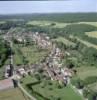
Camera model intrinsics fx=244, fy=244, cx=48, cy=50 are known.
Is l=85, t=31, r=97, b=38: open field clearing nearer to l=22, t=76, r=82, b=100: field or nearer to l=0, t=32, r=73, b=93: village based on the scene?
l=0, t=32, r=73, b=93: village

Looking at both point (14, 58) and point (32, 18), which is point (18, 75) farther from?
point (32, 18)

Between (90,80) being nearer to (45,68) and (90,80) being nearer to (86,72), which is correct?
(86,72)

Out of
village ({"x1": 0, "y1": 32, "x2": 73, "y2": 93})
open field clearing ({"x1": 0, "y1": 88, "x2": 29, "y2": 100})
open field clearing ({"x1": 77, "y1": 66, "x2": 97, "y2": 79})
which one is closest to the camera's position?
open field clearing ({"x1": 0, "y1": 88, "x2": 29, "y2": 100})

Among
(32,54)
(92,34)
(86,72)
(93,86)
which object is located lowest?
(93,86)

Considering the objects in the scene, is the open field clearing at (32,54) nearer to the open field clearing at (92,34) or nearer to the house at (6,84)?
the house at (6,84)

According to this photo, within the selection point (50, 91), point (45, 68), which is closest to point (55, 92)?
point (50, 91)

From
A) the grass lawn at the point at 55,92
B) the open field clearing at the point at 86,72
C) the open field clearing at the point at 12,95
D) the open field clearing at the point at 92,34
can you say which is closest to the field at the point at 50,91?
the grass lawn at the point at 55,92

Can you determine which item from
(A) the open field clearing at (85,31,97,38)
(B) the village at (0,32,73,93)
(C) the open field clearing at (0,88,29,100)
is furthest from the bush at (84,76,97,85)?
(C) the open field clearing at (0,88,29,100)

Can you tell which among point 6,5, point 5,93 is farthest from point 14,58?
point 6,5
